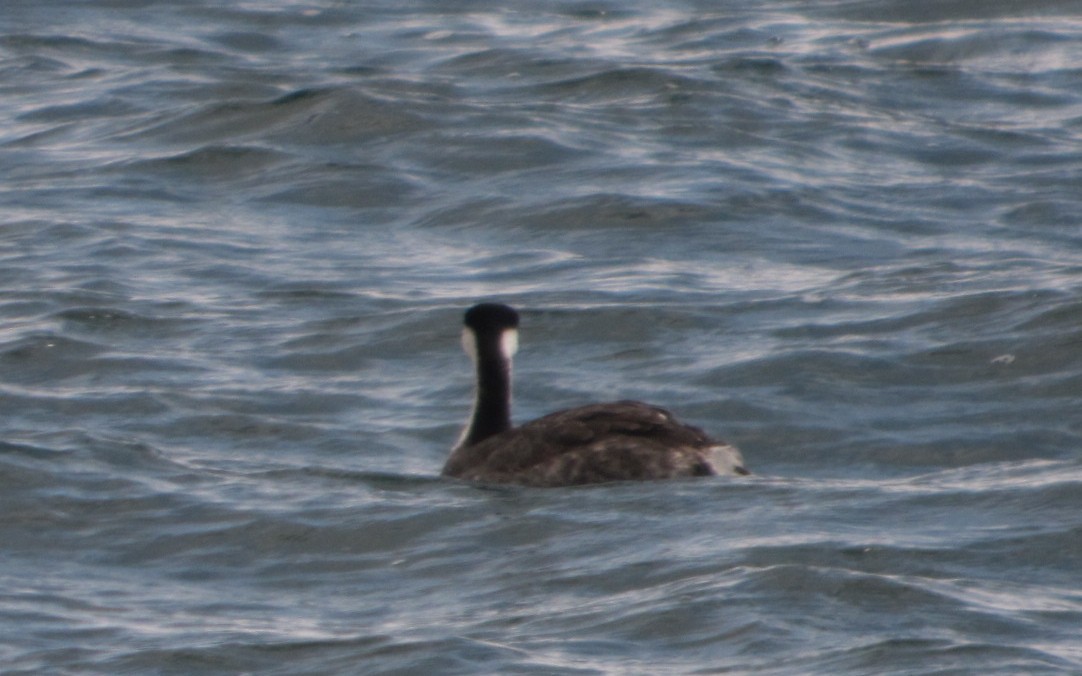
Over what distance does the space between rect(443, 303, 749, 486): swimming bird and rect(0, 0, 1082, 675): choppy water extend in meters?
0.13

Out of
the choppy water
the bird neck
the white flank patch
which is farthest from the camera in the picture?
the bird neck

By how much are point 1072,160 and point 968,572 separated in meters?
9.88

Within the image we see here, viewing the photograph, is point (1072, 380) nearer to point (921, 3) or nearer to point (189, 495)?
point (189, 495)

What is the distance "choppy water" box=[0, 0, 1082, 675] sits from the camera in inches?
320

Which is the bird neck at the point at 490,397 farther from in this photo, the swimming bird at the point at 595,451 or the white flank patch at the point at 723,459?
the white flank patch at the point at 723,459

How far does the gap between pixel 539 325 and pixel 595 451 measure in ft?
11.5

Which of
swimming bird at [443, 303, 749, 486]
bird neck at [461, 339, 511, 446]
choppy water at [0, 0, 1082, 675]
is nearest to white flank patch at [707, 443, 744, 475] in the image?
swimming bird at [443, 303, 749, 486]

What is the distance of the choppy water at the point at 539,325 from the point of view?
8.14 meters

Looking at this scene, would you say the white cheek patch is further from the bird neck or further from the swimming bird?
the swimming bird

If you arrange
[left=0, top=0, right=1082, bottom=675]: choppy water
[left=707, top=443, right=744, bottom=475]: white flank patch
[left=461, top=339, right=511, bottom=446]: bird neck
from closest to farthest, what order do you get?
[left=0, top=0, right=1082, bottom=675]: choppy water
[left=707, top=443, right=744, bottom=475]: white flank patch
[left=461, top=339, right=511, bottom=446]: bird neck

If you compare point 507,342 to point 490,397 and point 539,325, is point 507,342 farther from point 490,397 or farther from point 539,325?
point 539,325

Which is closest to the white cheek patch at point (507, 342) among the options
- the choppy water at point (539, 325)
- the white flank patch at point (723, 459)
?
the choppy water at point (539, 325)

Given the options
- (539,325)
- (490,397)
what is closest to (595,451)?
(490,397)

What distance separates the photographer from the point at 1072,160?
17688 mm
